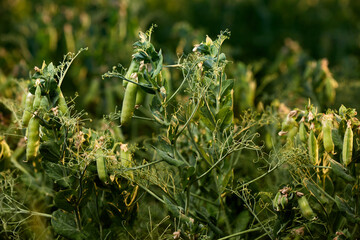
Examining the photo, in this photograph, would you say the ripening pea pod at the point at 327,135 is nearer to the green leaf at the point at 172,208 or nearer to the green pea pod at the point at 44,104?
the green leaf at the point at 172,208

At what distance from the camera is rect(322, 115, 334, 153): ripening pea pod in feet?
2.85

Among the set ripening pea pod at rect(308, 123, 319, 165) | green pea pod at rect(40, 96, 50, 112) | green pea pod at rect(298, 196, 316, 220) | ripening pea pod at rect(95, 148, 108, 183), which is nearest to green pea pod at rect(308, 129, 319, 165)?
ripening pea pod at rect(308, 123, 319, 165)

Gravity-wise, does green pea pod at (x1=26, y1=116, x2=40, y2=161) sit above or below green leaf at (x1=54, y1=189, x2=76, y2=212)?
above

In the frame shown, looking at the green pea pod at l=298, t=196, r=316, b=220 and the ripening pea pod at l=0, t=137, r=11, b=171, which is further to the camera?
the ripening pea pod at l=0, t=137, r=11, b=171

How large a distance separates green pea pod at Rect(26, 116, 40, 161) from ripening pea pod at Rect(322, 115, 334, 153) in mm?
545

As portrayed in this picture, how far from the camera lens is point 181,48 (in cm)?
200

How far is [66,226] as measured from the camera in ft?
2.95

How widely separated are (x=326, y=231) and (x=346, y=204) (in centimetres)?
7

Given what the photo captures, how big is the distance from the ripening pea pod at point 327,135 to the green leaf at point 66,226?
1.64 feet

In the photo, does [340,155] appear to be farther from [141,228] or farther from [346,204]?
[141,228]

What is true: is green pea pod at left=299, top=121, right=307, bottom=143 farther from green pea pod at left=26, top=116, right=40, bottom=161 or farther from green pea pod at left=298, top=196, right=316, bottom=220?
green pea pod at left=26, top=116, right=40, bottom=161

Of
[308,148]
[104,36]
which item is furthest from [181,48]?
[308,148]

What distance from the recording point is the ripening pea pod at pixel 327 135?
87cm

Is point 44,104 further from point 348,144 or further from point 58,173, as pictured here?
point 348,144
